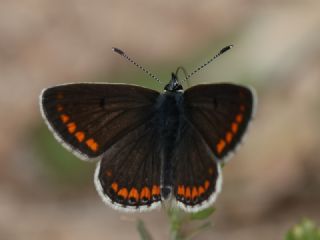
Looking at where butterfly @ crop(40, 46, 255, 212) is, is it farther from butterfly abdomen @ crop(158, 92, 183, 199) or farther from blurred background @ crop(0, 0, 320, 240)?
blurred background @ crop(0, 0, 320, 240)

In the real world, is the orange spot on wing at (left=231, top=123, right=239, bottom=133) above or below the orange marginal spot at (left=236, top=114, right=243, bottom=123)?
below

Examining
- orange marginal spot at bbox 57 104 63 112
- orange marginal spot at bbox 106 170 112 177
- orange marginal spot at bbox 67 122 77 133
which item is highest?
orange marginal spot at bbox 57 104 63 112

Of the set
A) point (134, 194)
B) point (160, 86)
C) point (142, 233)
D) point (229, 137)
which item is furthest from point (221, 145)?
point (160, 86)

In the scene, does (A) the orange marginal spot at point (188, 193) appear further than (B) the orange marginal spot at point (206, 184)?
No

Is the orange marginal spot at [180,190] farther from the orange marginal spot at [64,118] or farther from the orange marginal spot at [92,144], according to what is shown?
the orange marginal spot at [64,118]

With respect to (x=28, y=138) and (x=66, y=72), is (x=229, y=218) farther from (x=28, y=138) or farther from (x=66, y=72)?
(x=66, y=72)

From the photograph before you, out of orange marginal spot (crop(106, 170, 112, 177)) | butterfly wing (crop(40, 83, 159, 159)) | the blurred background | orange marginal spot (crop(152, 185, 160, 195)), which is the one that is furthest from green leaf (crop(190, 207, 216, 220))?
the blurred background

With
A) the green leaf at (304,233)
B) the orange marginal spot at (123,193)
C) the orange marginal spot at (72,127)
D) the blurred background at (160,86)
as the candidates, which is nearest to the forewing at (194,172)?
the orange marginal spot at (123,193)
